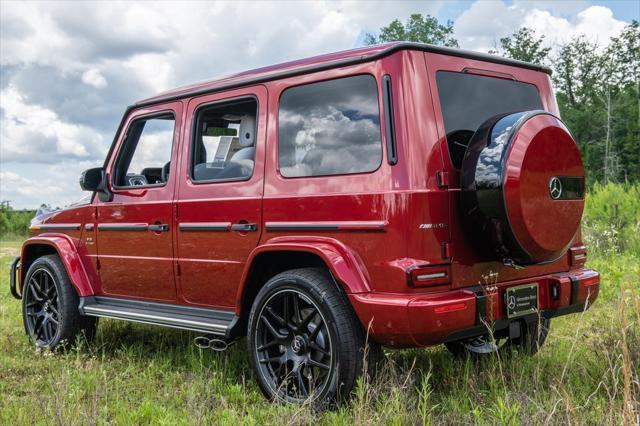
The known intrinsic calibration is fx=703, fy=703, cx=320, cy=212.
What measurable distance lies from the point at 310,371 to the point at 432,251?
1.04m

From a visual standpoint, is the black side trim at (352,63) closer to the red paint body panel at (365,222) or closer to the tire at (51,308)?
the red paint body panel at (365,222)

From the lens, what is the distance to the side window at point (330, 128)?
13.2 feet

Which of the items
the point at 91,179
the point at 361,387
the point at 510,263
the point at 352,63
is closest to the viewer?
the point at 361,387

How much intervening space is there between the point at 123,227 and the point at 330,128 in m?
2.21

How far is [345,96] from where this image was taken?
4.18m

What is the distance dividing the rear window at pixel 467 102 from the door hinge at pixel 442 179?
0.57 ft

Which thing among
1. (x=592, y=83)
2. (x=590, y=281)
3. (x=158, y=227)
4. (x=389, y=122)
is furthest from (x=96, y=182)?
(x=592, y=83)

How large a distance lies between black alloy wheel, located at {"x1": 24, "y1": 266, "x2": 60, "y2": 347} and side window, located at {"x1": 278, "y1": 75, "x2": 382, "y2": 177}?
2.94 meters

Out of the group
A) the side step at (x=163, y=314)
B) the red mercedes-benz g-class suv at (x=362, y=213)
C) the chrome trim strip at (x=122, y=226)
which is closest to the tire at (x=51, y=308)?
the side step at (x=163, y=314)

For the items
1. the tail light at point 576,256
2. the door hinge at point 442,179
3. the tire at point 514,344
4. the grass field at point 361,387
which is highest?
the door hinge at point 442,179

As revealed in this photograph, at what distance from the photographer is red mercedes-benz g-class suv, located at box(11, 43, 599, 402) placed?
3797 millimetres

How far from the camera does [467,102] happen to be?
4234 millimetres

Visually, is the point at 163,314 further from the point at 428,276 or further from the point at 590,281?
the point at 590,281

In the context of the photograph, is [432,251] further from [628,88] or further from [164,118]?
[628,88]
